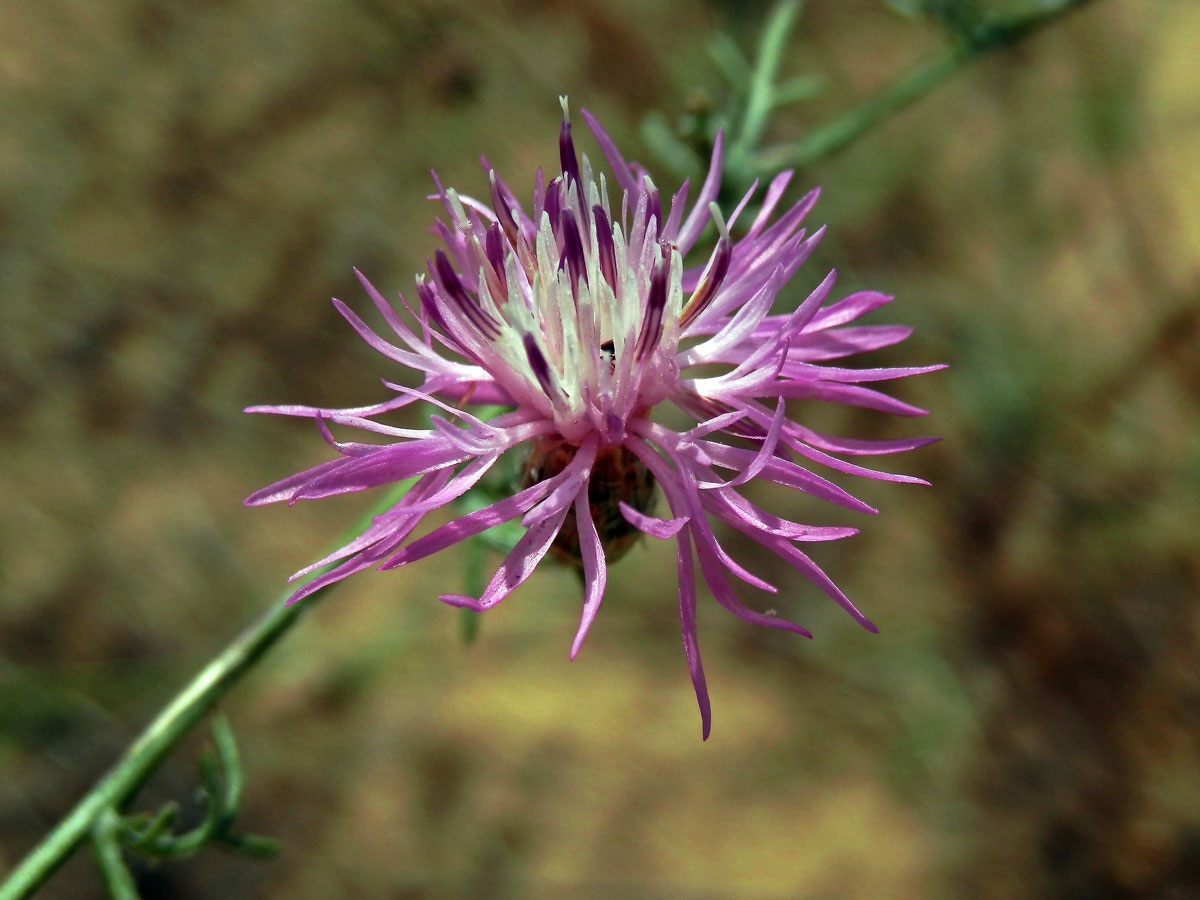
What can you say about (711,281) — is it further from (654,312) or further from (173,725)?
(173,725)

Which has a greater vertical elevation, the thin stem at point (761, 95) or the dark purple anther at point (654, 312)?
the thin stem at point (761, 95)

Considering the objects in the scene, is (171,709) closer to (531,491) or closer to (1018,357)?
(531,491)

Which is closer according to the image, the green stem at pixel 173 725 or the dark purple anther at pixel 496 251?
the dark purple anther at pixel 496 251

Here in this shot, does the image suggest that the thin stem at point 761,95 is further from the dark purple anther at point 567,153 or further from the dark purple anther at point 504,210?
the dark purple anther at point 504,210

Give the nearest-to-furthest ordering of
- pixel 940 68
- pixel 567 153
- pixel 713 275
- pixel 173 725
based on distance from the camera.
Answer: pixel 713 275 → pixel 567 153 → pixel 173 725 → pixel 940 68

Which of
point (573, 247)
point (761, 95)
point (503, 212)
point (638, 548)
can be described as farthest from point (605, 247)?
point (638, 548)

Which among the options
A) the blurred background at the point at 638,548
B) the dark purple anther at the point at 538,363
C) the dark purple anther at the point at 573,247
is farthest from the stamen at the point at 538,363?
the blurred background at the point at 638,548
